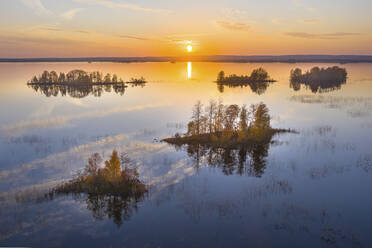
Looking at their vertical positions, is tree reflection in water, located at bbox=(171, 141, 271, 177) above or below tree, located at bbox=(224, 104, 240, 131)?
below

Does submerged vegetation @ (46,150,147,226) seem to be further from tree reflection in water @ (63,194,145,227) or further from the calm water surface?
the calm water surface

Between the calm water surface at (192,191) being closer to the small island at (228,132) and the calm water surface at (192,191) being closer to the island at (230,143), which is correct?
the island at (230,143)

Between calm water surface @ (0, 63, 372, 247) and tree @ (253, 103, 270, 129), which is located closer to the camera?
calm water surface @ (0, 63, 372, 247)

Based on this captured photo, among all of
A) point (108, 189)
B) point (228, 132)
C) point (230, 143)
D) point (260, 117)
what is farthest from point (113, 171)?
point (260, 117)

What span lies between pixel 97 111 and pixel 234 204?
73.2 m

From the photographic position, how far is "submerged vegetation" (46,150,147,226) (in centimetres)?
3481

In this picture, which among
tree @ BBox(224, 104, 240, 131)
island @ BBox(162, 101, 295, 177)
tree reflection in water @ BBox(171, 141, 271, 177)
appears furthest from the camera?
tree @ BBox(224, 104, 240, 131)

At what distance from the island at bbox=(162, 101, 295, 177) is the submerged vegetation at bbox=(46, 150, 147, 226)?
13.1m

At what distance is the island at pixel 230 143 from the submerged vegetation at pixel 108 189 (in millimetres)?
13106

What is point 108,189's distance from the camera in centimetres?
3709

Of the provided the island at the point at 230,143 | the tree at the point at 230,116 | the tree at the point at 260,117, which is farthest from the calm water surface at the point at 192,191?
the tree at the point at 230,116

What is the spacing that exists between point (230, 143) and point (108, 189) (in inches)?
1083

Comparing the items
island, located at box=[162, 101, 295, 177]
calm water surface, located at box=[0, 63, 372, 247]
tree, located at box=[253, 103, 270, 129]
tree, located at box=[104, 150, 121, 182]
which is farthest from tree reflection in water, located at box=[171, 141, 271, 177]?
tree, located at box=[104, 150, 121, 182]

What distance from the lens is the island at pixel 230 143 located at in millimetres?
48906
